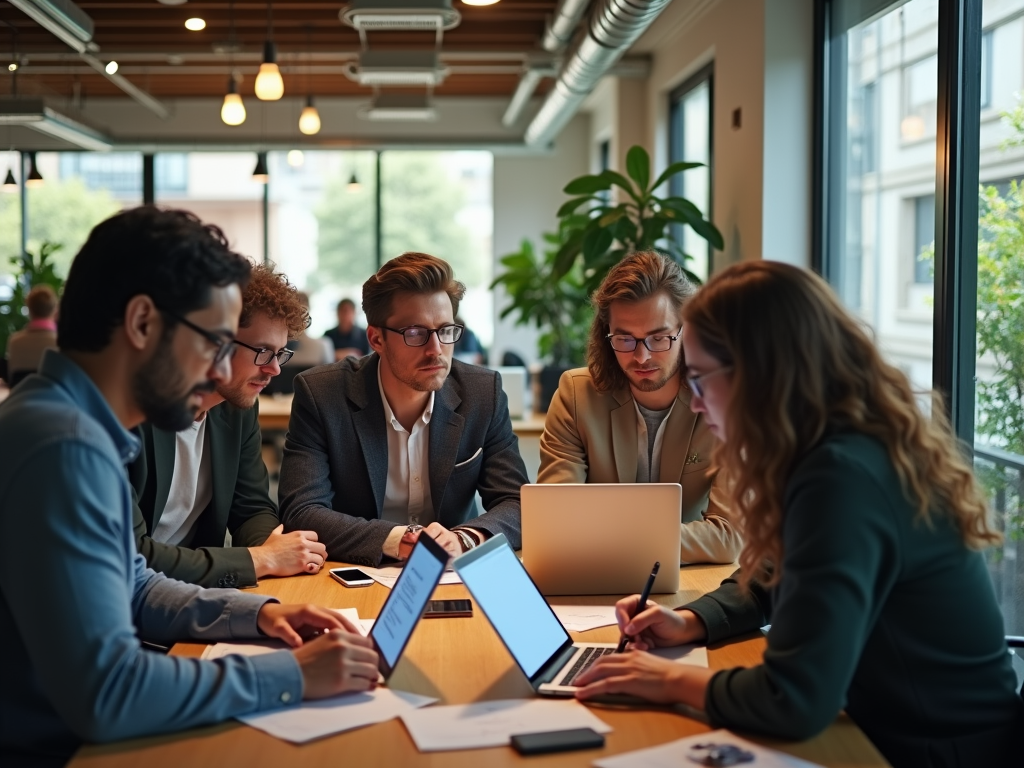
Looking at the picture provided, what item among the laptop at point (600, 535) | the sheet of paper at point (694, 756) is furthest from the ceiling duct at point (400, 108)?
the sheet of paper at point (694, 756)

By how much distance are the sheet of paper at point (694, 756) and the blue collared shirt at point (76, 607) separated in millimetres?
530

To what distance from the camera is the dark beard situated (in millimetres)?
1600

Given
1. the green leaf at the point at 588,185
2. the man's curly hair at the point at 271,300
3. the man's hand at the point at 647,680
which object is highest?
the green leaf at the point at 588,185

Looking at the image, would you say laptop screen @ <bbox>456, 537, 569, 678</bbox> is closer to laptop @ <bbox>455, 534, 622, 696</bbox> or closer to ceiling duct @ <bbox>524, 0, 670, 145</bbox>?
laptop @ <bbox>455, 534, 622, 696</bbox>

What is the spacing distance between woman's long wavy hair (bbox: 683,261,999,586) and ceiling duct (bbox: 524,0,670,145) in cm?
362

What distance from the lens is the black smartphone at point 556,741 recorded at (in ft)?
4.93

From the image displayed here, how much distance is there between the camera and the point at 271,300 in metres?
2.68

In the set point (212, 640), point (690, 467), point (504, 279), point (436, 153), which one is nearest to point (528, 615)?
point (212, 640)

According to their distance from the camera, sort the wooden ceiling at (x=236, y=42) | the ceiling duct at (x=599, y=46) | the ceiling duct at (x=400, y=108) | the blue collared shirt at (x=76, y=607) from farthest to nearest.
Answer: the ceiling duct at (x=400, y=108), the wooden ceiling at (x=236, y=42), the ceiling duct at (x=599, y=46), the blue collared shirt at (x=76, y=607)

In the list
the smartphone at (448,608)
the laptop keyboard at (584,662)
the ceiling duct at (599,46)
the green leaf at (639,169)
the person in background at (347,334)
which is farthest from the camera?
the person in background at (347,334)

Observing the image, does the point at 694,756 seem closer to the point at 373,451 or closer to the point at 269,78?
the point at 373,451

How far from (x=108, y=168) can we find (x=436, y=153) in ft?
11.8

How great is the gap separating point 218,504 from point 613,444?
105cm

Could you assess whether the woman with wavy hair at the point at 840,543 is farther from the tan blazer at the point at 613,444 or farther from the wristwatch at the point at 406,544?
the tan blazer at the point at 613,444
